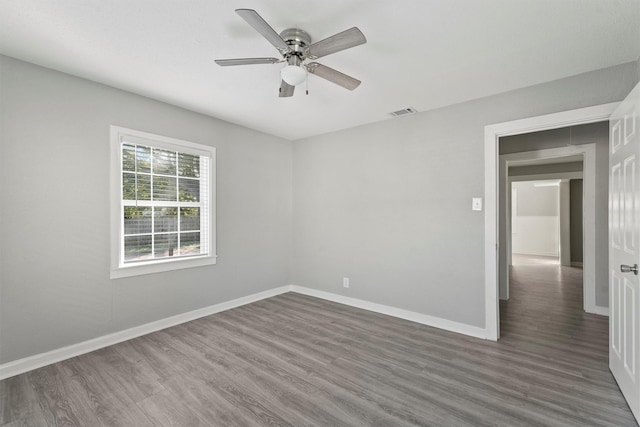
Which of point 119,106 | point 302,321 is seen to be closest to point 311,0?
point 119,106

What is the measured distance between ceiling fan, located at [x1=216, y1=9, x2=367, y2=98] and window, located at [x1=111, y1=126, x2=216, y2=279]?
1.71 meters

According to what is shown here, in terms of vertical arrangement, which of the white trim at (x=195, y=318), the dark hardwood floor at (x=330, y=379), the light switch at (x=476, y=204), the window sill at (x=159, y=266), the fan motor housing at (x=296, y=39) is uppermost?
the fan motor housing at (x=296, y=39)

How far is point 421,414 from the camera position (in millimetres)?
1868

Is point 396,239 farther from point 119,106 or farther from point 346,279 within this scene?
point 119,106

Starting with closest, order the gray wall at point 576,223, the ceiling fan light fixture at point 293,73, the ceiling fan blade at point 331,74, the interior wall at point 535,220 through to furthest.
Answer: the ceiling fan light fixture at point 293,73 → the ceiling fan blade at point 331,74 → the gray wall at point 576,223 → the interior wall at point 535,220

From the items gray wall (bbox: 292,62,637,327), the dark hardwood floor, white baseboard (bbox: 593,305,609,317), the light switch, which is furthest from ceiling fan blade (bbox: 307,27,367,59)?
white baseboard (bbox: 593,305,609,317)

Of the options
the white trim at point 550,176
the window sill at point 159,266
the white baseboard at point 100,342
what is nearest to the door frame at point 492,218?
the white baseboard at point 100,342

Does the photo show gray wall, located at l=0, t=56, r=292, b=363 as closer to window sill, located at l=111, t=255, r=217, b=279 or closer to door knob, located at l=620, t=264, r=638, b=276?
window sill, located at l=111, t=255, r=217, b=279

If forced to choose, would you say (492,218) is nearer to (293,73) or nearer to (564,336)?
(564,336)

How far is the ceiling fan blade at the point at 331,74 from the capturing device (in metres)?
2.07

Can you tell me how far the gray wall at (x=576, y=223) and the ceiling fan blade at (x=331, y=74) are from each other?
27.1 ft

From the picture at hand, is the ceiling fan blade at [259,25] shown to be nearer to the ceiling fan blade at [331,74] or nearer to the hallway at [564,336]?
the ceiling fan blade at [331,74]

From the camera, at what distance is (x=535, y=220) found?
929cm

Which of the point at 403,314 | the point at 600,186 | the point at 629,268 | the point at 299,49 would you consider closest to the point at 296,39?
the point at 299,49
